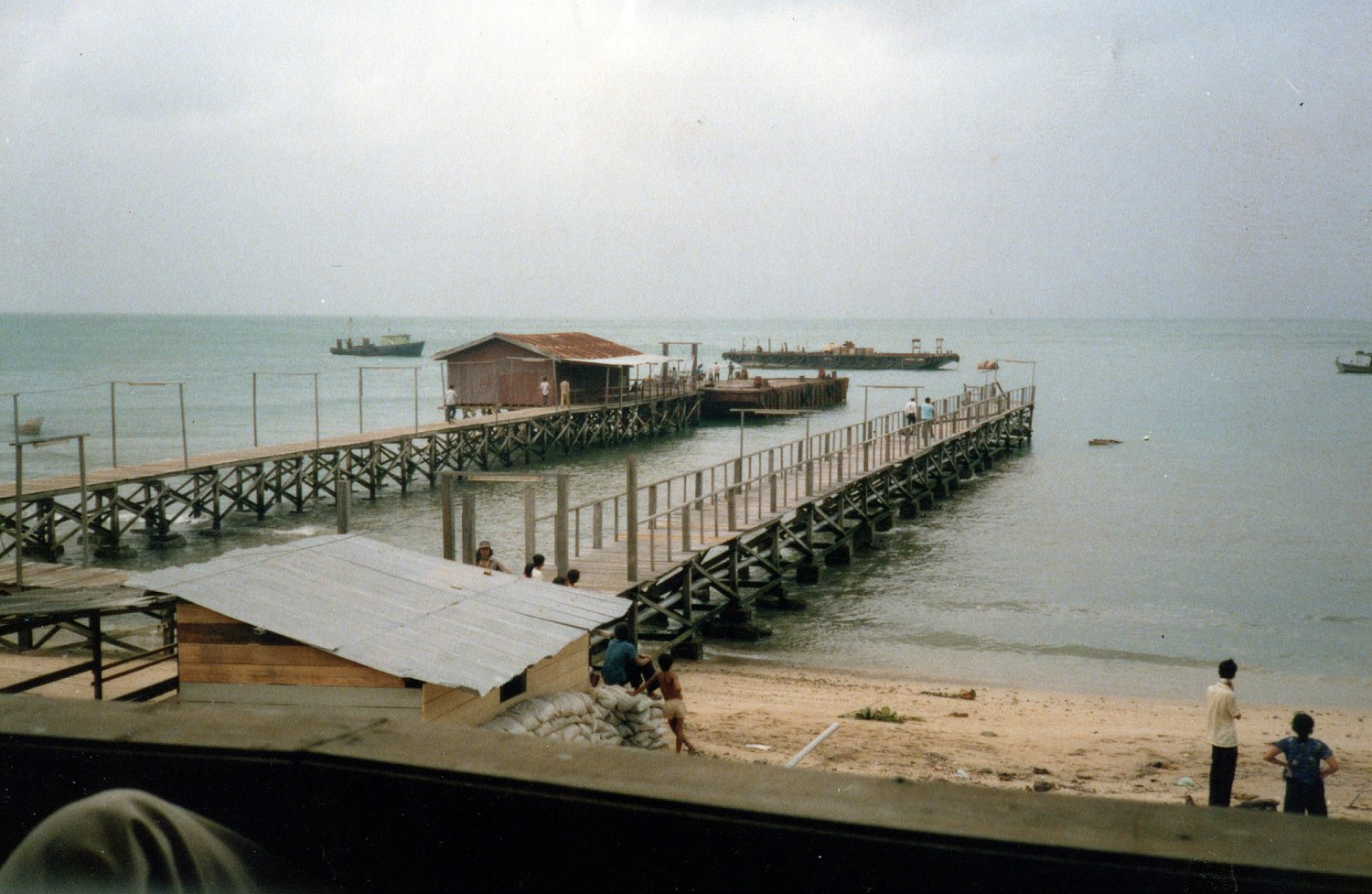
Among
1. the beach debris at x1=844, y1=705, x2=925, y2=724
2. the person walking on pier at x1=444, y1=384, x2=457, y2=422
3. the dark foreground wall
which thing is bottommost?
the beach debris at x1=844, y1=705, x2=925, y2=724

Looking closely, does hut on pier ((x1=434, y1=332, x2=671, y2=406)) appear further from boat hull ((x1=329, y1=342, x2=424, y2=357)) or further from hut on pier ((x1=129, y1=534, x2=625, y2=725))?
boat hull ((x1=329, y1=342, x2=424, y2=357))

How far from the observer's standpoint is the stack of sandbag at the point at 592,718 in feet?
32.6

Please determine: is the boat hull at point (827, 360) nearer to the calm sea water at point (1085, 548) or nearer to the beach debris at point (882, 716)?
the calm sea water at point (1085, 548)

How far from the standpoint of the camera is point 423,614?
970cm

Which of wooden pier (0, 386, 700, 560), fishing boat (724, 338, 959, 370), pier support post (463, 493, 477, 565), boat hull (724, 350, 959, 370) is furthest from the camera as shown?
boat hull (724, 350, 959, 370)

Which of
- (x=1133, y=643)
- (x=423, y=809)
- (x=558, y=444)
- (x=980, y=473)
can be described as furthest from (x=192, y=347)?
(x=423, y=809)

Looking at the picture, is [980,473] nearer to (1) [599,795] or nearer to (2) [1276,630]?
(2) [1276,630]

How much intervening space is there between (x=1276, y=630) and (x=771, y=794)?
25332 millimetres

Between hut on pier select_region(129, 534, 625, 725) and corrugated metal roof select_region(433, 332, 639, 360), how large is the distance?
3840 centimetres

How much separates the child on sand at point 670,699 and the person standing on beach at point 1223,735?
5331 millimetres

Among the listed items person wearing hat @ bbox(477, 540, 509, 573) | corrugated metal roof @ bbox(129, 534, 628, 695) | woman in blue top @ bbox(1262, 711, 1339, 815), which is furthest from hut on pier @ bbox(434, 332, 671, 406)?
woman in blue top @ bbox(1262, 711, 1339, 815)

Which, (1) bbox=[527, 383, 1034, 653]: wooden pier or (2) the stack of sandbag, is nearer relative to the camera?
(2) the stack of sandbag

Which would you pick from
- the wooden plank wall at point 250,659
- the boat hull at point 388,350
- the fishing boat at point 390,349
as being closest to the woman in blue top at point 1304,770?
the wooden plank wall at point 250,659

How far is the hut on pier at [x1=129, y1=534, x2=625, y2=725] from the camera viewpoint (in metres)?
8.80
